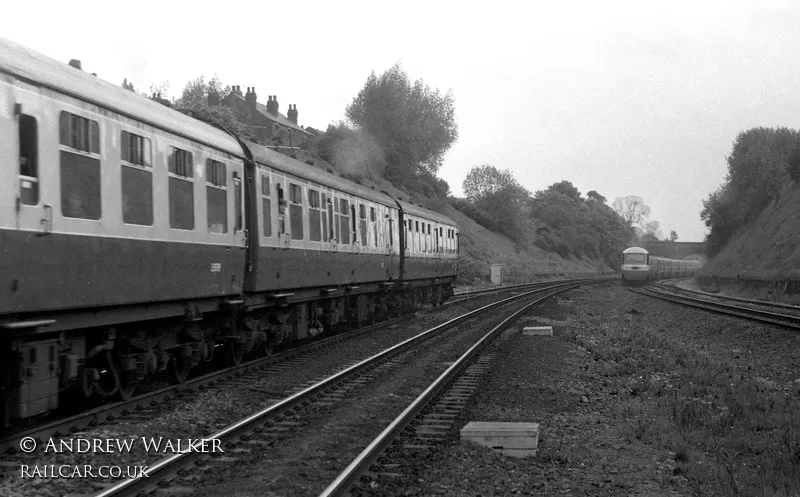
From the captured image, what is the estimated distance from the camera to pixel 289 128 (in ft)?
283

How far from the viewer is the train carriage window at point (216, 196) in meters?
11.9

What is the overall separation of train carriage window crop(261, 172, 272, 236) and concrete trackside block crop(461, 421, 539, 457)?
6.66 metres

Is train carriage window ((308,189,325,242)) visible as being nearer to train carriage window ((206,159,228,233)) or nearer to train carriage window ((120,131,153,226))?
train carriage window ((206,159,228,233))

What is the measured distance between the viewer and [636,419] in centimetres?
1030

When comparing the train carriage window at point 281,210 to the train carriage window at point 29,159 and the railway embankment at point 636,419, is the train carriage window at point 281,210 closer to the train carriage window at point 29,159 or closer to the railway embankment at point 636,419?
the railway embankment at point 636,419

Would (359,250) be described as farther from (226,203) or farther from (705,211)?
(705,211)

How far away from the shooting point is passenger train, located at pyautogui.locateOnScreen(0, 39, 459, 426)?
7730 mm

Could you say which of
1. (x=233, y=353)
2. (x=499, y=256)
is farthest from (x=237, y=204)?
(x=499, y=256)

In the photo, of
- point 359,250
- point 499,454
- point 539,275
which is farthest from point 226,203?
point 539,275

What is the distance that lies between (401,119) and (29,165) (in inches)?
3096

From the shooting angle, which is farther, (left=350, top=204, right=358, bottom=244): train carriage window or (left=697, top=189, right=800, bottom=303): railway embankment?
(left=697, top=189, right=800, bottom=303): railway embankment

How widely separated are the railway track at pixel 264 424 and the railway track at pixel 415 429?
3.94 ft

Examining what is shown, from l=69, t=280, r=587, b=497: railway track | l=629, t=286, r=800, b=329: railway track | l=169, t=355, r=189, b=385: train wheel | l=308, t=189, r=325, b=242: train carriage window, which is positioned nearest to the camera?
l=69, t=280, r=587, b=497: railway track

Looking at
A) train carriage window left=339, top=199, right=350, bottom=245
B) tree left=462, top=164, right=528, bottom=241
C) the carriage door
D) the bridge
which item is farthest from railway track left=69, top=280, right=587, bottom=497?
the bridge
